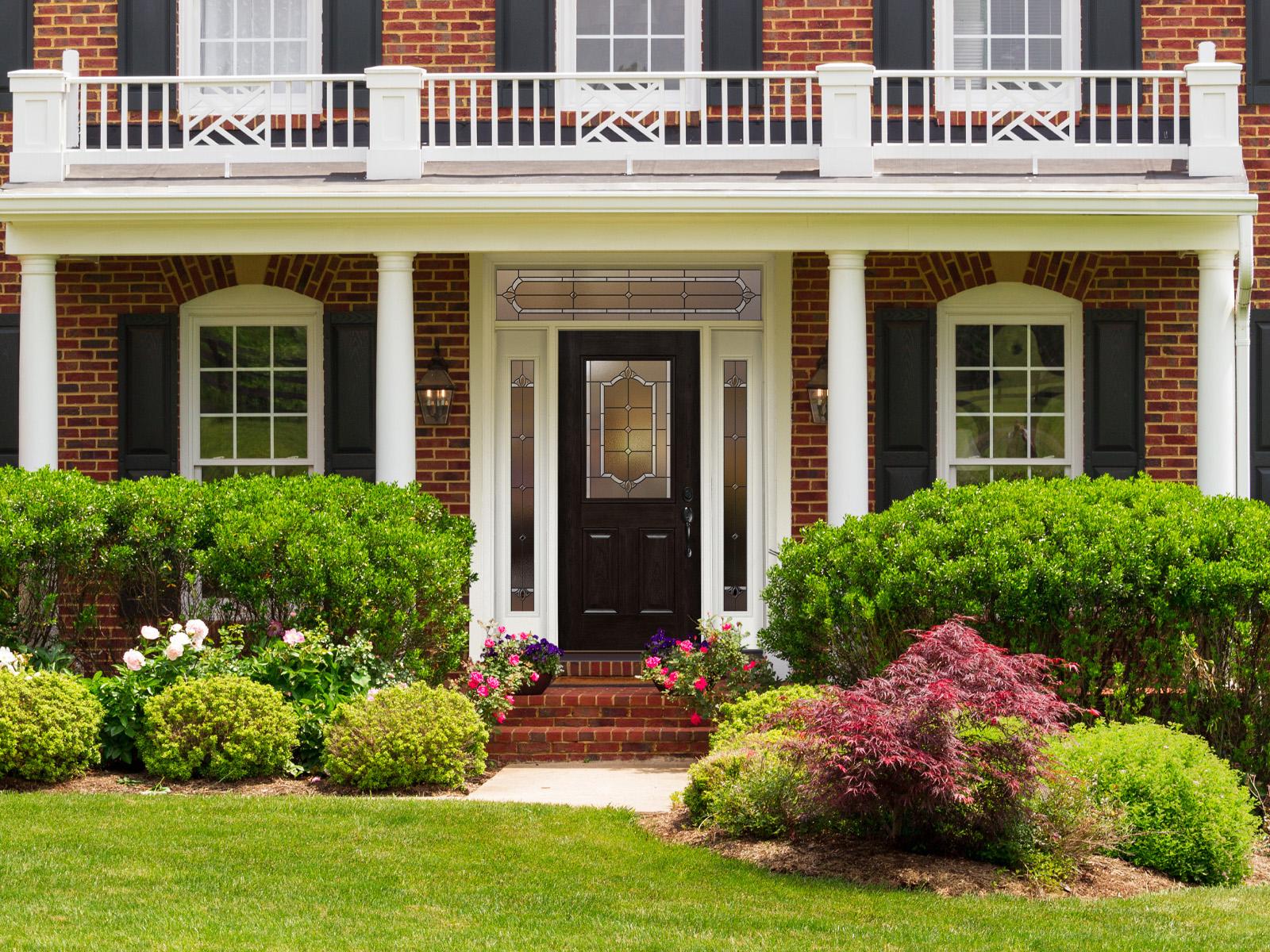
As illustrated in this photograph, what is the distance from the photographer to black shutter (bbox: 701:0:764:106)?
11.4m

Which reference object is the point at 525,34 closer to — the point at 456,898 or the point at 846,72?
the point at 846,72

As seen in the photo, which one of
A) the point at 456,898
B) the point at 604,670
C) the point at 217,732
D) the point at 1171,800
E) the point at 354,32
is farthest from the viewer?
the point at 354,32

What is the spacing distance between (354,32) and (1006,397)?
5415 mm

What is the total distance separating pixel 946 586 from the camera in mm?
8078

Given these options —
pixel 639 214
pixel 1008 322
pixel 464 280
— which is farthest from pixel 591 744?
pixel 1008 322

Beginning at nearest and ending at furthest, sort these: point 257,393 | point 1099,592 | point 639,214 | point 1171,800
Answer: point 1171,800
point 1099,592
point 639,214
point 257,393

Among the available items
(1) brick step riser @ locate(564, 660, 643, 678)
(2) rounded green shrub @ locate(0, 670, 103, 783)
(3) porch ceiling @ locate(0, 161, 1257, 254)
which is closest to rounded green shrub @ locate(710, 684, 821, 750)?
(1) brick step riser @ locate(564, 660, 643, 678)

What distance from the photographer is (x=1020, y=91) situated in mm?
11453

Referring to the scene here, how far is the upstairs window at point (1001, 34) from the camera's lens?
38.1ft

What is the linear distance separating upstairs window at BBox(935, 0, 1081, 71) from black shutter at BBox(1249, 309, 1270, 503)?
2385mm

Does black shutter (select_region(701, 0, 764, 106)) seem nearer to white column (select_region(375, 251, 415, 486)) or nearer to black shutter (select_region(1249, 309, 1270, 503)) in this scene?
white column (select_region(375, 251, 415, 486))

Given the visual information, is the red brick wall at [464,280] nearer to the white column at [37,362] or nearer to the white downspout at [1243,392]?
the white downspout at [1243,392]

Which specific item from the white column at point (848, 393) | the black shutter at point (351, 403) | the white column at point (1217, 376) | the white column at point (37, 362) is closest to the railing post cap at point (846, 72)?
the white column at point (848, 393)

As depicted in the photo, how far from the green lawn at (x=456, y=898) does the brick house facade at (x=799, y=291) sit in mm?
4435
